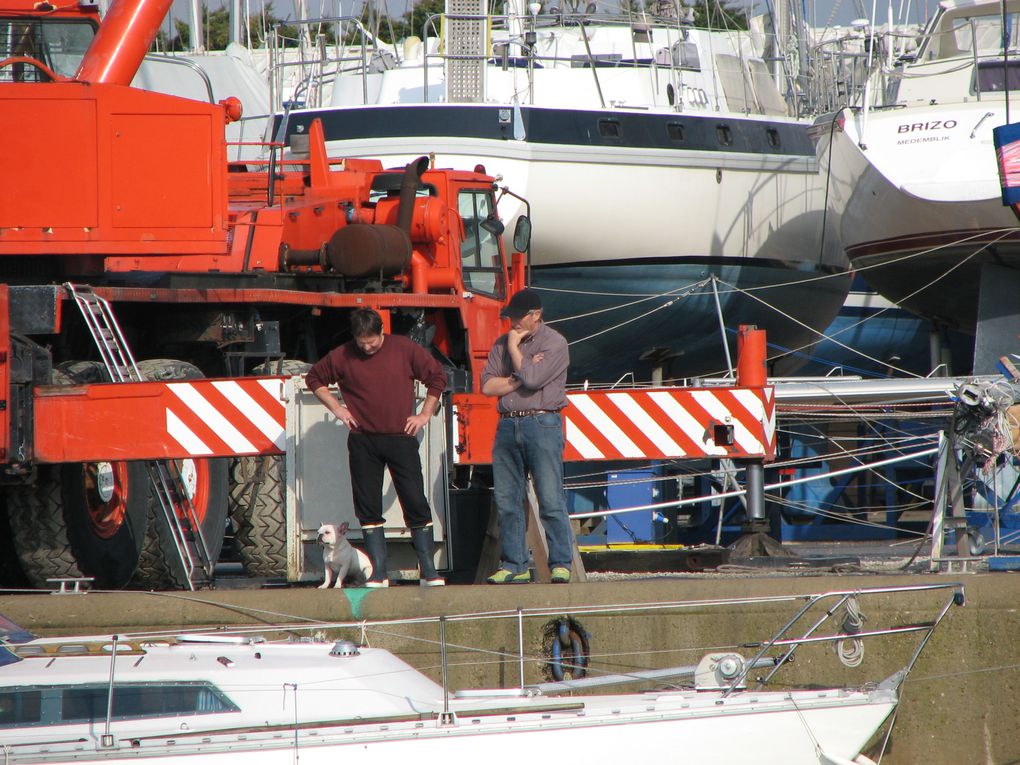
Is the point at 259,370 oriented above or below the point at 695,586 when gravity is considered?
above

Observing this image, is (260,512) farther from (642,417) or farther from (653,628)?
(653,628)

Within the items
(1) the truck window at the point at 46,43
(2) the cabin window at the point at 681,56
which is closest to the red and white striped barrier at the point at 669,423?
(1) the truck window at the point at 46,43

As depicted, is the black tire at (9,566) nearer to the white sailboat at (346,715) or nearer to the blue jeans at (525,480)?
the blue jeans at (525,480)

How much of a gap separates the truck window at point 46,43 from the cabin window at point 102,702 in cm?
506

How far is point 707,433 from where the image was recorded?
7809mm

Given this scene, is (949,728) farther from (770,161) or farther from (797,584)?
(770,161)

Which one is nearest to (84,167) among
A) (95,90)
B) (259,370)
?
(95,90)

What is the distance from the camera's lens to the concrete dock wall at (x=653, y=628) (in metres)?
5.46

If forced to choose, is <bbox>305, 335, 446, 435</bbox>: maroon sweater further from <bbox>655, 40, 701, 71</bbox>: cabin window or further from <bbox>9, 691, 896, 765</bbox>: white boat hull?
<bbox>655, 40, 701, 71</bbox>: cabin window

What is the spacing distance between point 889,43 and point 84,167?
14.0 m

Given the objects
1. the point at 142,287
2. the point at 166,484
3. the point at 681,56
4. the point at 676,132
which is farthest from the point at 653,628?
the point at 681,56

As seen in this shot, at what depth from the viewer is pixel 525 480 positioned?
23.0ft

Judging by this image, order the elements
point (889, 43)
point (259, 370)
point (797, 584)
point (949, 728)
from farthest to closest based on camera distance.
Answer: point (889, 43) < point (259, 370) < point (797, 584) < point (949, 728)

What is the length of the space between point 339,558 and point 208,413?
97 cm
